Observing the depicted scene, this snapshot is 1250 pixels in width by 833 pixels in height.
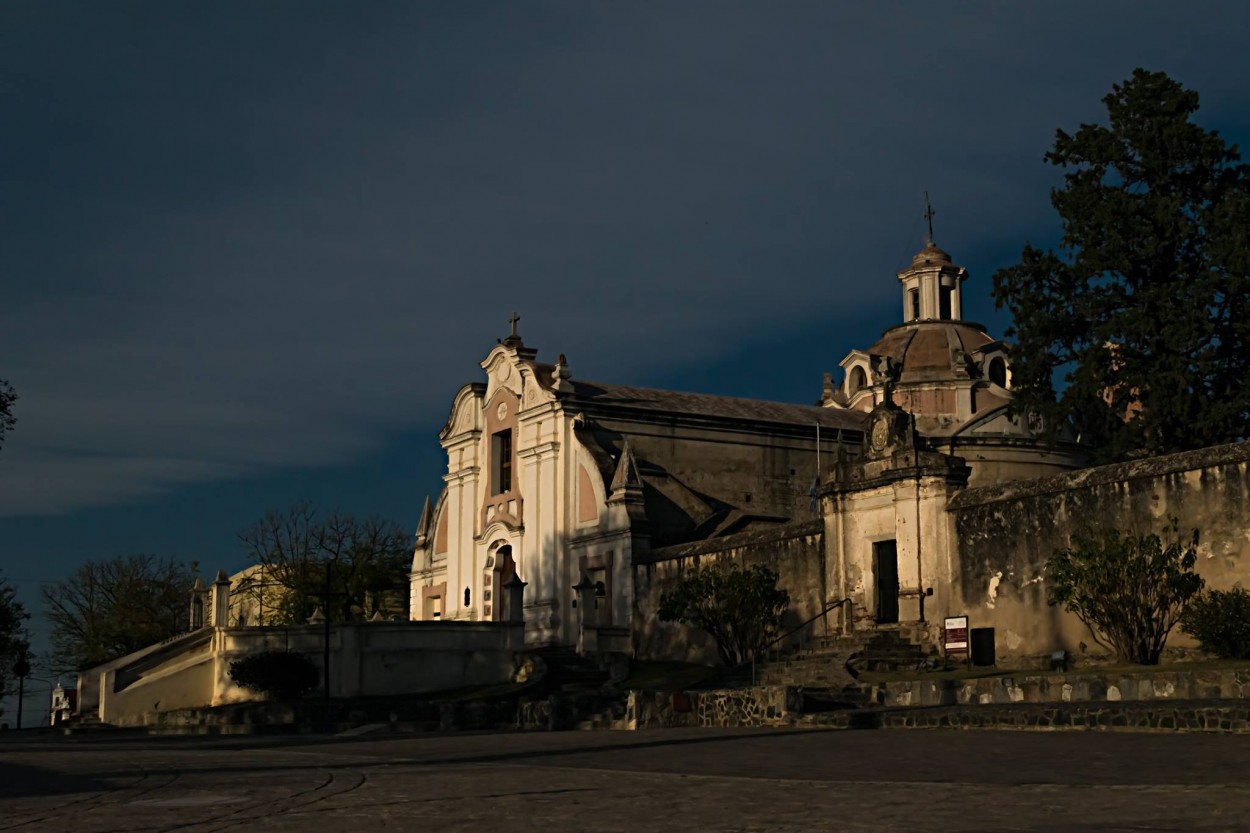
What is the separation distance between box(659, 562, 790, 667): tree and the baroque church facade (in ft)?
4.23

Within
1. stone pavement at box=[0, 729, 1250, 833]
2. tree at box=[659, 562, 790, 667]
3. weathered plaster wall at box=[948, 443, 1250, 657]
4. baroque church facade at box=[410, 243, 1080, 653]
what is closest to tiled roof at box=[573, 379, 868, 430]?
baroque church facade at box=[410, 243, 1080, 653]

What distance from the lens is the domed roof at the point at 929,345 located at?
51531 mm

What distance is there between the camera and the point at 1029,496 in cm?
2800

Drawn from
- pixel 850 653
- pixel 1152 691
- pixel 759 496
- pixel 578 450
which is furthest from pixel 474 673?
pixel 1152 691

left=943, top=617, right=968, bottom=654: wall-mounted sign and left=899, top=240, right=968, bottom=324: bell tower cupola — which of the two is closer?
left=943, top=617, right=968, bottom=654: wall-mounted sign

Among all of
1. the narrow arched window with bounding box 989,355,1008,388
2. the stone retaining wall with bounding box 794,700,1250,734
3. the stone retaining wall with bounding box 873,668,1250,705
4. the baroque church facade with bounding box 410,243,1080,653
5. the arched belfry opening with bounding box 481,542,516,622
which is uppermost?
the narrow arched window with bounding box 989,355,1008,388

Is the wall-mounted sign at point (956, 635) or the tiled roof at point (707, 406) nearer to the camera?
the wall-mounted sign at point (956, 635)

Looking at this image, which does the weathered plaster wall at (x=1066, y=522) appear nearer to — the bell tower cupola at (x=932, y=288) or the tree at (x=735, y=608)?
the tree at (x=735, y=608)

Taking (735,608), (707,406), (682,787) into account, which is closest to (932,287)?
(707,406)

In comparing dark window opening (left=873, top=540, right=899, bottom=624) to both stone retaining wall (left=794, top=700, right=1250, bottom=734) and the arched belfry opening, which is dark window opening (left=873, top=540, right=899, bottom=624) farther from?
the arched belfry opening

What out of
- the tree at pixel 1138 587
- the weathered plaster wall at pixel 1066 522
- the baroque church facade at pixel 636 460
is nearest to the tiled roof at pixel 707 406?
the baroque church facade at pixel 636 460

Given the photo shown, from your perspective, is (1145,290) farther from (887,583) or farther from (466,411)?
(466,411)

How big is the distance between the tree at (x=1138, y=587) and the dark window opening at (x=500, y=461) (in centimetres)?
2565

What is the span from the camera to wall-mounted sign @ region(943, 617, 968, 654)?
28.3 m
